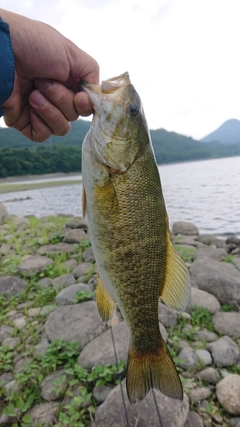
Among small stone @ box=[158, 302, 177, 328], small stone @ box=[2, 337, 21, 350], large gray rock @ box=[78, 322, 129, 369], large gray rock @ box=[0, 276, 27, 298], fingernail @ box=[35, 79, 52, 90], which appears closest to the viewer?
fingernail @ box=[35, 79, 52, 90]

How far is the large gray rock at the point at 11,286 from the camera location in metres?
5.63

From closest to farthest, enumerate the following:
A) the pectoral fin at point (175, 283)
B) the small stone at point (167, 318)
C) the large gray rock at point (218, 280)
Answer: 1. the pectoral fin at point (175, 283)
2. the small stone at point (167, 318)
3. the large gray rock at point (218, 280)

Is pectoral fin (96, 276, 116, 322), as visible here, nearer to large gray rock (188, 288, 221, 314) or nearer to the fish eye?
the fish eye

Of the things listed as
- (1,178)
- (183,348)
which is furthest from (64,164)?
(183,348)

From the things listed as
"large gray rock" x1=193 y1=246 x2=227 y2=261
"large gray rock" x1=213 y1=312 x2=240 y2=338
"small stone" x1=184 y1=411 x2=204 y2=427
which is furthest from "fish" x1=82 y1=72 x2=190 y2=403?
"large gray rock" x1=193 y1=246 x2=227 y2=261

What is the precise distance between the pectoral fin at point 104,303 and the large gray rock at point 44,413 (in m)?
1.70

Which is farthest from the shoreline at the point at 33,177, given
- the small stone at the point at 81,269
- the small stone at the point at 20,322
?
the small stone at the point at 20,322

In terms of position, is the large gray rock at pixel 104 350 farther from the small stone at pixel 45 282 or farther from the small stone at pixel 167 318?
the small stone at pixel 45 282

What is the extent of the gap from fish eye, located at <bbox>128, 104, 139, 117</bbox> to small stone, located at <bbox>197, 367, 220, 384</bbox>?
2.93 m

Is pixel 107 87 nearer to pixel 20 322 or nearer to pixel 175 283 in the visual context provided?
pixel 175 283

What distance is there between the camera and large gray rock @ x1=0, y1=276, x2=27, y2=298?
5.63 meters

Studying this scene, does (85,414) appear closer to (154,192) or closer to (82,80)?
(154,192)

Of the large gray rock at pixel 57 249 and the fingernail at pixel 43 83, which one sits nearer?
the fingernail at pixel 43 83

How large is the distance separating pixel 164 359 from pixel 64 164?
7177 centimetres
